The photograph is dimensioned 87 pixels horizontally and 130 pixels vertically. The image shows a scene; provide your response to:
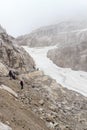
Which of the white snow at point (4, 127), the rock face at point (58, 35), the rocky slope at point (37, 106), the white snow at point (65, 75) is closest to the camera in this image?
the white snow at point (4, 127)

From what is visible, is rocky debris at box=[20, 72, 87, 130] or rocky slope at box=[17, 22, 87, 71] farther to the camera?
rocky slope at box=[17, 22, 87, 71]

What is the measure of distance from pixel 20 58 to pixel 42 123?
21748 millimetres

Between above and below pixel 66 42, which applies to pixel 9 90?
above

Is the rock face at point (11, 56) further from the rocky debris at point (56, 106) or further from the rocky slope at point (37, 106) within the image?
the rocky debris at point (56, 106)

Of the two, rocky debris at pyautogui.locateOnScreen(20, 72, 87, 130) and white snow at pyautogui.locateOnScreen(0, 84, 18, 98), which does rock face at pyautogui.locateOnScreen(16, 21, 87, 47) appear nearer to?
rocky debris at pyautogui.locateOnScreen(20, 72, 87, 130)

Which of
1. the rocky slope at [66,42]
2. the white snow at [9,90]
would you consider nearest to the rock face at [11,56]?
the white snow at [9,90]

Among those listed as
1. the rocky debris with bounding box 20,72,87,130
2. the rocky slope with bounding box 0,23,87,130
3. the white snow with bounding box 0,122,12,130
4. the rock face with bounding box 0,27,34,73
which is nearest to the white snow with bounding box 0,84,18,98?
the rocky slope with bounding box 0,23,87,130

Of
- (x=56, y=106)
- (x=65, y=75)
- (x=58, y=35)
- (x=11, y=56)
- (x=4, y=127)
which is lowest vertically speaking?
(x=65, y=75)

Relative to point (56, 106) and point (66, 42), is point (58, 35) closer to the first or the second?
point (66, 42)

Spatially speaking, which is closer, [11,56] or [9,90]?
[9,90]

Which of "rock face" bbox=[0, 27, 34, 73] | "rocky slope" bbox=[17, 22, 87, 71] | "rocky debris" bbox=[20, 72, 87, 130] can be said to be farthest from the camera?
"rocky slope" bbox=[17, 22, 87, 71]

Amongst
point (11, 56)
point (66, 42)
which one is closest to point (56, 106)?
point (11, 56)

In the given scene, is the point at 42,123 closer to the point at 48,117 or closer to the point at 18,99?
the point at 48,117

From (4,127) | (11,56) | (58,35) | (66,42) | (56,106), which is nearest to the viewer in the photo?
(4,127)
